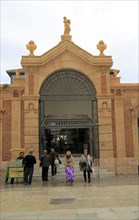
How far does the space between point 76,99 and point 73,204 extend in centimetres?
1217

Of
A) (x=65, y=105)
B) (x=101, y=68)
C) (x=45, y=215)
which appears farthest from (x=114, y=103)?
(x=45, y=215)

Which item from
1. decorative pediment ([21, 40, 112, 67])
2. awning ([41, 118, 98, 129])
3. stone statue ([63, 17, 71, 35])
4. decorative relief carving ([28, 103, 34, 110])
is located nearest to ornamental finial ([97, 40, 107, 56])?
decorative pediment ([21, 40, 112, 67])

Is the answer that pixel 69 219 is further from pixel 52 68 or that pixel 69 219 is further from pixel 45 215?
pixel 52 68

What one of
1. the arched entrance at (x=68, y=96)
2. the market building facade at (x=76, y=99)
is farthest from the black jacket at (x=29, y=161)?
the market building facade at (x=76, y=99)

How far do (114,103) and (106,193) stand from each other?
34.0ft

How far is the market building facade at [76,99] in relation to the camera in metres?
20.3

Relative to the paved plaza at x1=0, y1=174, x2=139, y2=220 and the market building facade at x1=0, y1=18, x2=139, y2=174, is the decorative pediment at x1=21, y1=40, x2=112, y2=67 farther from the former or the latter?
the paved plaza at x1=0, y1=174, x2=139, y2=220

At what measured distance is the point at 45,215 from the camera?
8.16 m

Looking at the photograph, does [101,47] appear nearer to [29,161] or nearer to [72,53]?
[72,53]

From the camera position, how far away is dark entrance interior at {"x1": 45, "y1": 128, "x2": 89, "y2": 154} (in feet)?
89.7

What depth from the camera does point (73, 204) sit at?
9.59 m

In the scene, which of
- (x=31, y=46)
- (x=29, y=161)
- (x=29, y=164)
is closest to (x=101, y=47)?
(x=31, y=46)

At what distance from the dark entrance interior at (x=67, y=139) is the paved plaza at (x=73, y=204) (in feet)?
47.1

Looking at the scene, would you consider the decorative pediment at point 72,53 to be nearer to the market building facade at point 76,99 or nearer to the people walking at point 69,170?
the market building facade at point 76,99
